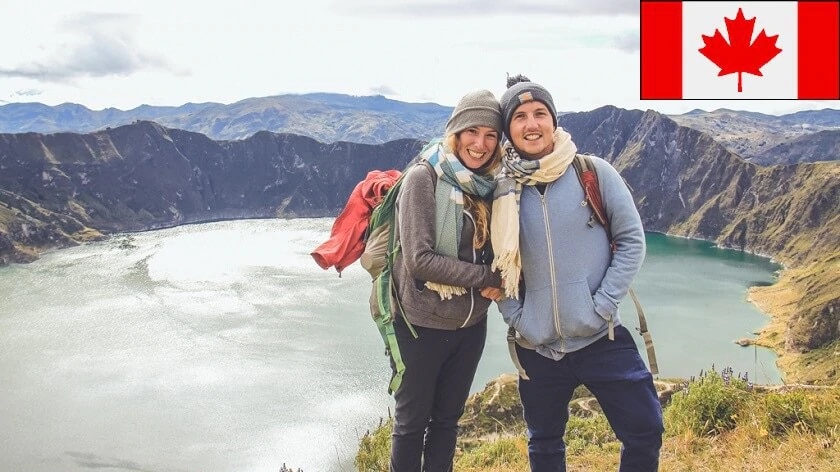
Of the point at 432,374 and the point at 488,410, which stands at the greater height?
the point at 432,374

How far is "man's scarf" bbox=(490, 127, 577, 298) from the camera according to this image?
3672 mm

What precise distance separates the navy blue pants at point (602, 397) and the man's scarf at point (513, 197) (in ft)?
2.08

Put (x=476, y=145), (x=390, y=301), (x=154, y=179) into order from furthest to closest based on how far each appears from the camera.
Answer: (x=154, y=179) → (x=390, y=301) → (x=476, y=145)

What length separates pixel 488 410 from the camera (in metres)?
17.8

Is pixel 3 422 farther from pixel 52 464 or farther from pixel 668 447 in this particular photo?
pixel 668 447

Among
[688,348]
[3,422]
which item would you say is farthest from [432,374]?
[688,348]

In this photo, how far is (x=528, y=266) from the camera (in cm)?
384

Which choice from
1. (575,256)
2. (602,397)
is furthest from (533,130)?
(602,397)

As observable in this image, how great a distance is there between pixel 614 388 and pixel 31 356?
190 feet

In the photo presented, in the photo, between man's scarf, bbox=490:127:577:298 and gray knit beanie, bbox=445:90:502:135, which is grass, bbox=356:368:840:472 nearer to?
man's scarf, bbox=490:127:577:298

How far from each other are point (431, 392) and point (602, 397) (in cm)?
116

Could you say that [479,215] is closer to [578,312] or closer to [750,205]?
[578,312]

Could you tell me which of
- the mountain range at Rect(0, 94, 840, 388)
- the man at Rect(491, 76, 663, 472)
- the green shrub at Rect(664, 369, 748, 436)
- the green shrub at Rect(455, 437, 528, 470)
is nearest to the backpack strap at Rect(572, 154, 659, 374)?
the man at Rect(491, 76, 663, 472)

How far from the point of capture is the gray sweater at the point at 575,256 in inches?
145
